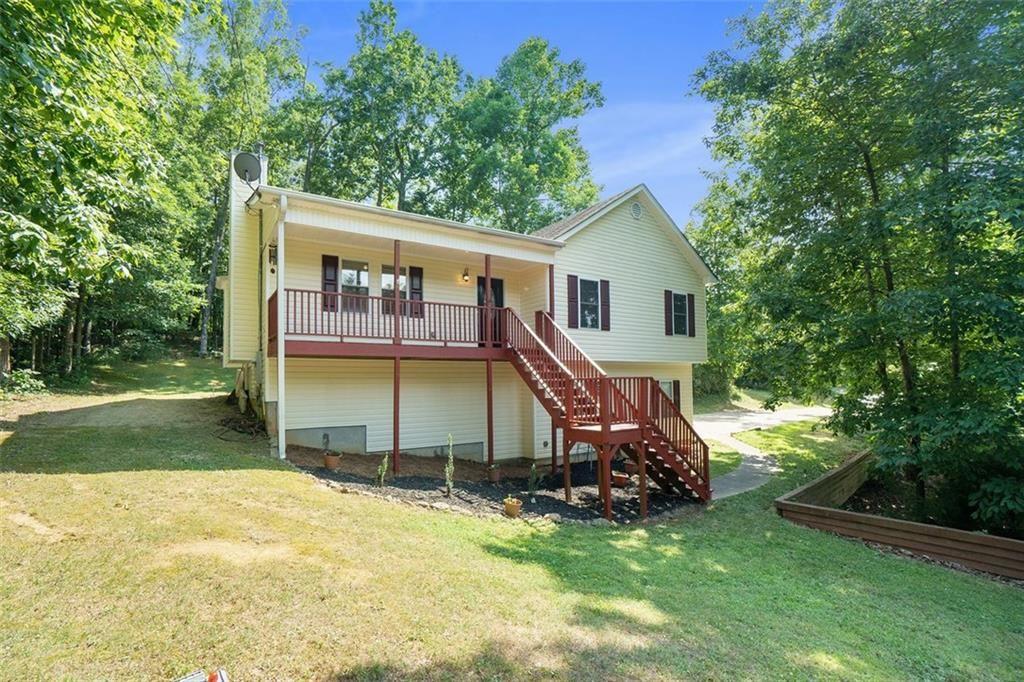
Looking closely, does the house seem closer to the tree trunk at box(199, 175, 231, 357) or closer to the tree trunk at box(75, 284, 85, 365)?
the tree trunk at box(75, 284, 85, 365)

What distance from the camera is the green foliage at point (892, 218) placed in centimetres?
855

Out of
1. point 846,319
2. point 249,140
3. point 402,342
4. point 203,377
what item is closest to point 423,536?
point 402,342

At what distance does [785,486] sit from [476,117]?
80.8ft

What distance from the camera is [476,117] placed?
28.5m

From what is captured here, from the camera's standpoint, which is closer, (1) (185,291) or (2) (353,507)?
(2) (353,507)

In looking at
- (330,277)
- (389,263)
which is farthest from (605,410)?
(330,277)

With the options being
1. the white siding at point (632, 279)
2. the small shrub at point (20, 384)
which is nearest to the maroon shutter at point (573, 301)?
the white siding at point (632, 279)

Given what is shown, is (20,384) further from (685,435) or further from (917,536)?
(917,536)

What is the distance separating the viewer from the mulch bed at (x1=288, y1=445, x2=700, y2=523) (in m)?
9.06

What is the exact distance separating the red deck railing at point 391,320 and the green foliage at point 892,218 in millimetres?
6876

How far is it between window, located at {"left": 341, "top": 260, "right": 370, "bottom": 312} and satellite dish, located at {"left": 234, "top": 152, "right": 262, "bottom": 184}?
9.47 ft

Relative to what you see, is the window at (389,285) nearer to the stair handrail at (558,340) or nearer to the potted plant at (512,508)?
the stair handrail at (558,340)

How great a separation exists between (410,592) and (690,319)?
606 inches

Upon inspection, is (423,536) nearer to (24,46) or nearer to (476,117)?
(24,46)
